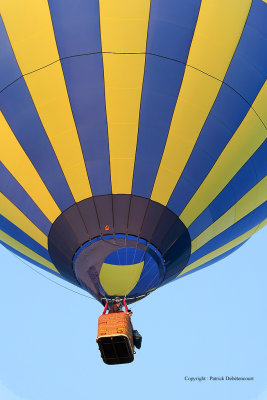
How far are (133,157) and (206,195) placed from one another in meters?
1.18

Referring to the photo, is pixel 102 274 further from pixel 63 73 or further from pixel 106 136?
pixel 63 73

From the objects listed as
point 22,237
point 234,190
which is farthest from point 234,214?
point 22,237

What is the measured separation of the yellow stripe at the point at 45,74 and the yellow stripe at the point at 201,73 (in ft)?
4.16

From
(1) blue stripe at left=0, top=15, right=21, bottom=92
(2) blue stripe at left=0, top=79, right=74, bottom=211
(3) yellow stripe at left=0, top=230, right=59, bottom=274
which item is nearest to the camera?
(1) blue stripe at left=0, top=15, right=21, bottom=92

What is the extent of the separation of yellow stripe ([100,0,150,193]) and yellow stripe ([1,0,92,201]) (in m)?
0.52

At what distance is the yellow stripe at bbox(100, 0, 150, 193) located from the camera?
8.27 m

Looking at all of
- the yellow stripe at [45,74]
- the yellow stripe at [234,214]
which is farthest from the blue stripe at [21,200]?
the yellow stripe at [234,214]

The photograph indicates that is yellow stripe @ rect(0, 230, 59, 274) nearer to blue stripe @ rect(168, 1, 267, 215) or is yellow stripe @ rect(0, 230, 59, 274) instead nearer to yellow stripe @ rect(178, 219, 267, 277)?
yellow stripe @ rect(178, 219, 267, 277)

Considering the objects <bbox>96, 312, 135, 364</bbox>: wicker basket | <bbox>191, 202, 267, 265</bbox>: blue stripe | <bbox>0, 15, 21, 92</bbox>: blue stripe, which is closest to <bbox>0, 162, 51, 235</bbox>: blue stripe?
<bbox>0, 15, 21, 92</bbox>: blue stripe

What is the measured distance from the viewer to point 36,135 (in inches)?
341

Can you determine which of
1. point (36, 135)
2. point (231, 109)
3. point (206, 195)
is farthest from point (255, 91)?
point (36, 135)

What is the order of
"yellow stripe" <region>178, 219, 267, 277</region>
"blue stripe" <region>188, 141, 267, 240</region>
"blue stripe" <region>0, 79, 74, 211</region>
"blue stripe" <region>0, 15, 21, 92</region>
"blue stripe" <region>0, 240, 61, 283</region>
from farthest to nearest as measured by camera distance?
"blue stripe" <region>0, 240, 61, 283</region> → "yellow stripe" <region>178, 219, 267, 277</region> → "blue stripe" <region>188, 141, 267, 240</region> → "blue stripe" <region>0, 79, 74, 211</region> → "blue stripe" <region>0, 15, 21, 92</region>

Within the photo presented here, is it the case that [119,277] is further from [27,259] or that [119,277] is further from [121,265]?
[27,259]

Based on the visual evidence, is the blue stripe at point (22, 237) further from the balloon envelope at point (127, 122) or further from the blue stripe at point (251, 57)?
the blue stripe at point (251, 57)
